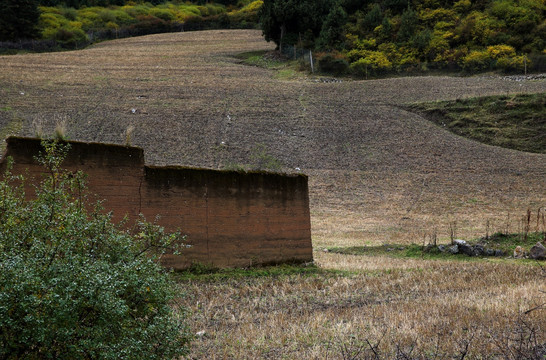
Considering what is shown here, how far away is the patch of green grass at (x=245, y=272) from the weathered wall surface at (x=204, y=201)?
186 millimetres

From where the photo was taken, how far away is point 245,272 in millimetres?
11734

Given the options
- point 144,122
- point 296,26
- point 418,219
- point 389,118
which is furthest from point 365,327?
point 296,26

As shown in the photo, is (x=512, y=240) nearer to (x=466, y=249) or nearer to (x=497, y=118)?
(x=466, y=249)

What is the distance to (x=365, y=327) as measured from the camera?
733 cm

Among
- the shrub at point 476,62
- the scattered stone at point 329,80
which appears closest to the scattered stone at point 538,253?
the scattered stone at point 329,80

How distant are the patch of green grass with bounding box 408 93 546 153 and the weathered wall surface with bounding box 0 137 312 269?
28499 millimetres

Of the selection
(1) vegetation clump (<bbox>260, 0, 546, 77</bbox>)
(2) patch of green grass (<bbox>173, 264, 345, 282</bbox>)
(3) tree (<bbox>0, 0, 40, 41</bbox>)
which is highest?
(3) tree (<bbox>0, 0, 40, 41</bbox>)

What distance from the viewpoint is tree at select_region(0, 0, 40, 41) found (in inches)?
2694

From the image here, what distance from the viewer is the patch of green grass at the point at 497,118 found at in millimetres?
36812

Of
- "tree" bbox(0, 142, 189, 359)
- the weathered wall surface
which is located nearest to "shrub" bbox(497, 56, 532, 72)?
the weathered wall surface

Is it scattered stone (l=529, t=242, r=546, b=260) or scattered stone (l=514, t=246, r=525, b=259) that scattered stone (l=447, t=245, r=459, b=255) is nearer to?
scattered stone (l=514, t=246, r=525, b=259)

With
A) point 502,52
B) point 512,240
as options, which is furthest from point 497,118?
point 512,240

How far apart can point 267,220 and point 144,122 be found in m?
26.1

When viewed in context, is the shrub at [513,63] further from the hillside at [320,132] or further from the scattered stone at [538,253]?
the scattered stone at [538,253]
